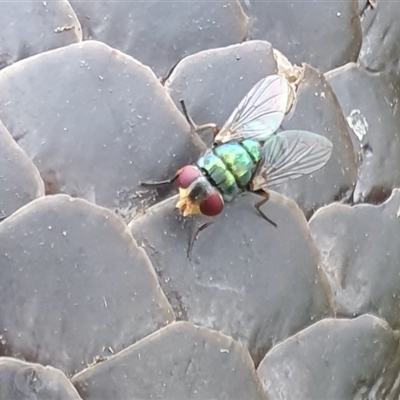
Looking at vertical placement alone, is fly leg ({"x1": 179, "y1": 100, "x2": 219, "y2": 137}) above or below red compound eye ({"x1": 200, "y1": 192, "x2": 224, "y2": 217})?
above

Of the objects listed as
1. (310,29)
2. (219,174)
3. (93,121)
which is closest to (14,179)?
(93,121)

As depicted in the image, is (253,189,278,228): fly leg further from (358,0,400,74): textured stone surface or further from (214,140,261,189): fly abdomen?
(358,0,400,74): textured stone surface

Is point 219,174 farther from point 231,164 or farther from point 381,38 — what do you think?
point 381,38

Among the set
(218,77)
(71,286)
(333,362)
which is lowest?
(333,362)

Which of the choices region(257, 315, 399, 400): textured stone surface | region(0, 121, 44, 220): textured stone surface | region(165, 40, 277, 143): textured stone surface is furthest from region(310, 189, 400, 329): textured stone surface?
region(0, 121, 44, 220): textured stone surface

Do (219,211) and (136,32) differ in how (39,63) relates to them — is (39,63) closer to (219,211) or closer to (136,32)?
(136,32)

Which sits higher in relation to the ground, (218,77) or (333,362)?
(218,77)

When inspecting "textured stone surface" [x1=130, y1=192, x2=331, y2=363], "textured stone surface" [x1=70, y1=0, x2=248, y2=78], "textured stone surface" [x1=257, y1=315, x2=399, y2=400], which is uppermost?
"textured stone surface" [x1=70, y1=0, x2=248, y2=78]

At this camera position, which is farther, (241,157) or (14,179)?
(241,157)
